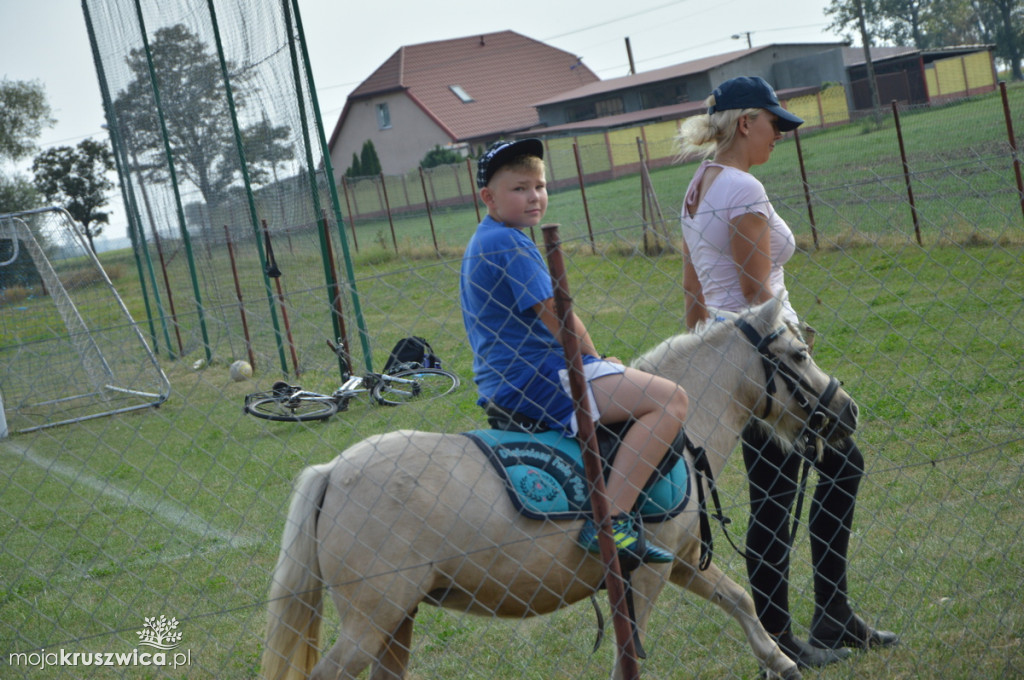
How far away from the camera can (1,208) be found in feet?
106

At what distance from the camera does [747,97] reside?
3516 mm

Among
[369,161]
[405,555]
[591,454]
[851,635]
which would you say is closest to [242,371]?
[405,555]

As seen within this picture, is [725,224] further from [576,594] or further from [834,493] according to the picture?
[576,594]

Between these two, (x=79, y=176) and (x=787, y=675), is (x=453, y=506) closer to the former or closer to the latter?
(x=787, y=675)

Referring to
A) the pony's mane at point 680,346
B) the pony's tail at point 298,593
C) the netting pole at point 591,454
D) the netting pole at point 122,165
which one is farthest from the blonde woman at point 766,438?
the netting pole at point 122,165

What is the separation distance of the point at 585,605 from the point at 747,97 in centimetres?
241

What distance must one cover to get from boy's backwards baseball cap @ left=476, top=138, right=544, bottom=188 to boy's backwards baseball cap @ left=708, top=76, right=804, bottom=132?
82 cm

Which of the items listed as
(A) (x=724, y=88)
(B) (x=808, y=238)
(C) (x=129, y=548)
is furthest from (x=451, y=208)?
(A) (x=724, y=88)

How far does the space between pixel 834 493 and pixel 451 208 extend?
89.5 feet

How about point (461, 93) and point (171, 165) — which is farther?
point (461, 93)

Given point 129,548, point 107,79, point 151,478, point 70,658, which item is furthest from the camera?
point 107,79

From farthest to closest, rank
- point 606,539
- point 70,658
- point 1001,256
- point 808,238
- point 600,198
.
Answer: point 600,198
point 808,238
point 1001,256
point 70,658
point 606,539

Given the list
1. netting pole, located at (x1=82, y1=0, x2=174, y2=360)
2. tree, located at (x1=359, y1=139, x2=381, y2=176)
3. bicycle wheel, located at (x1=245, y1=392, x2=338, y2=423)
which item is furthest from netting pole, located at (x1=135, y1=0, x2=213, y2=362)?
tree, located at (x1=359, y1=139, x2=381, y2=176)

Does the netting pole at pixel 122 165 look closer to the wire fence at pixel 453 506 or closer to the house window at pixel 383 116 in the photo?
the wire fence at pixel 453 506
